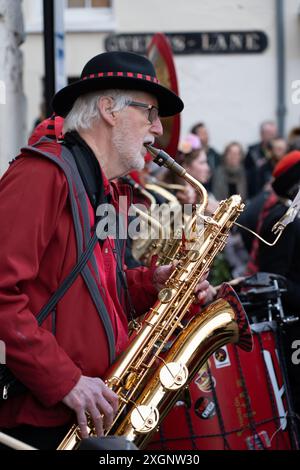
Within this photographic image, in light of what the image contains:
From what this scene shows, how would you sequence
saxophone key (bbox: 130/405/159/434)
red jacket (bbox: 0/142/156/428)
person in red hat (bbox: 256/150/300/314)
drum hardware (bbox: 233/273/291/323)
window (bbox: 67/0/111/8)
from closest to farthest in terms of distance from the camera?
1. red jacket (bbox: 0/142/156/428)
2. saxophone key (bbox: 130/405/159/434)
3. drum hardware (bbox: 233/273/291/323)
4. person in red hat (bbox: 256/150/300/314)
5. window (bbox: 67/0/111/8)

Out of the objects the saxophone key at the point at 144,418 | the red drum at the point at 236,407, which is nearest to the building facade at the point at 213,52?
the red drum at the point at 236,407

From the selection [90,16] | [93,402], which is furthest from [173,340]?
[90,16]

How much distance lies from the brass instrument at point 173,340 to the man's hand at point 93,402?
66 mm

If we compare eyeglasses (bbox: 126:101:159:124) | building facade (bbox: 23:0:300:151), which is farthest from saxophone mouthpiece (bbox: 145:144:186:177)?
building facade (bbox: 23:0:300:151)

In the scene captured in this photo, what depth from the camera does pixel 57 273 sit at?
273 cm

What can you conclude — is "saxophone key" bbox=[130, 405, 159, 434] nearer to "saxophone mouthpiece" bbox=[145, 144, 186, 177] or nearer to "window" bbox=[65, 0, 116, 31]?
"saxophone mouthpiece" bbox=[145, 144, 186, 177]

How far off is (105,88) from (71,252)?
2.06 feet

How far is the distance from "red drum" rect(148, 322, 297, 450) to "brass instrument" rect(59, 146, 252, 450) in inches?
14.9

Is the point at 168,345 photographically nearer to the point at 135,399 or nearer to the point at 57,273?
the point at 135,399

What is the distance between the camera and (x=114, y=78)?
2.95 m

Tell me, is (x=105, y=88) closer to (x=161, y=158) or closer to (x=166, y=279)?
(x=161, y=158)

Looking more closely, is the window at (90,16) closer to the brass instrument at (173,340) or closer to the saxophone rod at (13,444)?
the brass instrument at (173,340)

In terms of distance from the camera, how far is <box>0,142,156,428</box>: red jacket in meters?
2.58

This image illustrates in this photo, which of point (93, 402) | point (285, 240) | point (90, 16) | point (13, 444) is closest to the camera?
point (13, 444)
